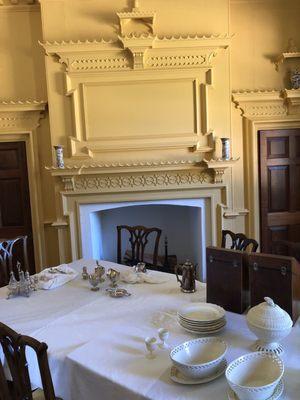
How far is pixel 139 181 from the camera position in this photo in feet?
11.2

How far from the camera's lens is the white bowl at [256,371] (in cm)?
111

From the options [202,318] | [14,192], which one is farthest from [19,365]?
[14,192]

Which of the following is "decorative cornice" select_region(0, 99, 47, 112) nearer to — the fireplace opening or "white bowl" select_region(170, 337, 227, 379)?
the fireplace opening

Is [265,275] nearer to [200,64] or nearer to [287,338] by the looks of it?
[287,338]

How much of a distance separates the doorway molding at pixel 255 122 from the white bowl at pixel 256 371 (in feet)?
8.28

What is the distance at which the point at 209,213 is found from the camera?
138 inches

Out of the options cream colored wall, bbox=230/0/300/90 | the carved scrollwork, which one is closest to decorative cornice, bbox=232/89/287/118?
cream colored wall, bbox=230/0/300/90

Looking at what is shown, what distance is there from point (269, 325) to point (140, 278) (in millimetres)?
981

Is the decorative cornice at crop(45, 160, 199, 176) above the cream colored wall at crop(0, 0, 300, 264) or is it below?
below

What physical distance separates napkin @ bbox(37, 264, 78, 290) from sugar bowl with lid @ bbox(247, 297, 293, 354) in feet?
3.85

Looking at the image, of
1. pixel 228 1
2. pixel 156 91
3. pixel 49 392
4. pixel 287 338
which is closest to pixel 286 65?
pixel 228 1

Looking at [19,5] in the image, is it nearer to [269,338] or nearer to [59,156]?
[59,156]

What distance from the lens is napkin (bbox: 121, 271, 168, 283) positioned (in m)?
2.09

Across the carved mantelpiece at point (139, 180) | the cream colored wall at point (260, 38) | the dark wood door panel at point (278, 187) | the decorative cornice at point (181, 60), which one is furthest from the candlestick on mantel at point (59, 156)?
the dark wood door panel at point (278, 187)
